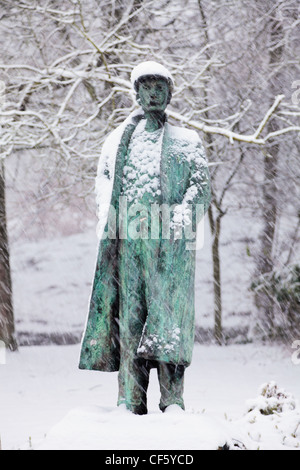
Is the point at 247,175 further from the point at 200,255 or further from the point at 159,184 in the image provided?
the point at 159,184

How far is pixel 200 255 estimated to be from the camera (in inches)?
625

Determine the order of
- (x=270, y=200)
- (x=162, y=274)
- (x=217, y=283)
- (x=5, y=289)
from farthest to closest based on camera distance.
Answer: (x=270, y=200), (x=217, y=283), (x=5, y=289), (x=162, y=274)

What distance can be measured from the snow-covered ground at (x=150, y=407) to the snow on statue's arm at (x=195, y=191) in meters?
1.11

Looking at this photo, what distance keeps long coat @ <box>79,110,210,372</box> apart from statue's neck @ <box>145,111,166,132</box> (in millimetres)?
45

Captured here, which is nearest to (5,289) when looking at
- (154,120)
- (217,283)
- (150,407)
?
(217,283)

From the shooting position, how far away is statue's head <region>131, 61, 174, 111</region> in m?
3.86

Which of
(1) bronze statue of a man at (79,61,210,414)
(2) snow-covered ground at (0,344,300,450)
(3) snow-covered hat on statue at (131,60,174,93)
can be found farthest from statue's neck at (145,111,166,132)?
(2) snow-covered ground at (0,344,300,450)

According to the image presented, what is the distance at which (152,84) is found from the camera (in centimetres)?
389

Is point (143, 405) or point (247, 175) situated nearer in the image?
point (143, 405)

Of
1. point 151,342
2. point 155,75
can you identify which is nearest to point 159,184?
point 155,75

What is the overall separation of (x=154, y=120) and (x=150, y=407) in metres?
4.19

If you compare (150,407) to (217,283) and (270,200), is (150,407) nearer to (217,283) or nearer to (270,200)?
(217,283)
